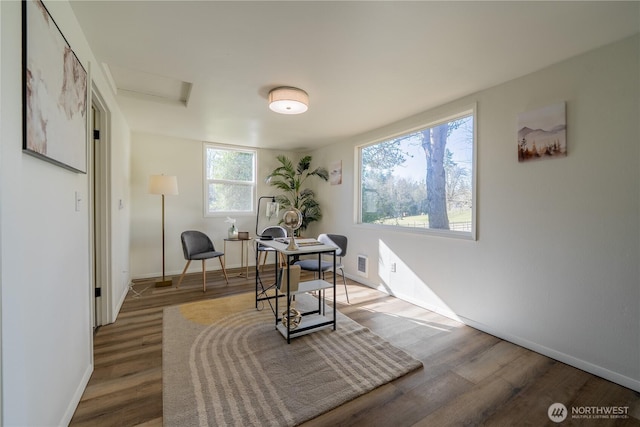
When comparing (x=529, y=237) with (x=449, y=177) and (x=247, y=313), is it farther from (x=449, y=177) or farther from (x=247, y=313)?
(x=247, y=313)

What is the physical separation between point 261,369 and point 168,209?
327 cm

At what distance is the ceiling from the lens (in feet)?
4.72

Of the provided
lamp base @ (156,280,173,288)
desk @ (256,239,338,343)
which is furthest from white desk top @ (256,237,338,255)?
lamp base @ (156,280,173,288)

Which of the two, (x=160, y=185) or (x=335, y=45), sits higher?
(x=335, y=45)

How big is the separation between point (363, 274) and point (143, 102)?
3.39m

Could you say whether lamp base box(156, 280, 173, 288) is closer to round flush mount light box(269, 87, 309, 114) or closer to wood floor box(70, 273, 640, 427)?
wood floor box(70, 273, 640, 427)

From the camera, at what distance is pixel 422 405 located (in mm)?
1545

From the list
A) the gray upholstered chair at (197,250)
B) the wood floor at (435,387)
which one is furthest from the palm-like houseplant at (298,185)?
the wood floor at (435,387)

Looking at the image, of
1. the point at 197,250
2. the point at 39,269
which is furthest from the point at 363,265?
the point at 39,269

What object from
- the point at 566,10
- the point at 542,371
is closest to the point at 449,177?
the point at 566,10

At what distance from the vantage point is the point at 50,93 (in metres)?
1.16

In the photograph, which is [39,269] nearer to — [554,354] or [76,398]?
[76,398]

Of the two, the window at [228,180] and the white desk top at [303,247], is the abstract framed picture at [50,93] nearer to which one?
the white desk top at [303,247]

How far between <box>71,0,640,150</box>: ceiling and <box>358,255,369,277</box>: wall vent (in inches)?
80.4
